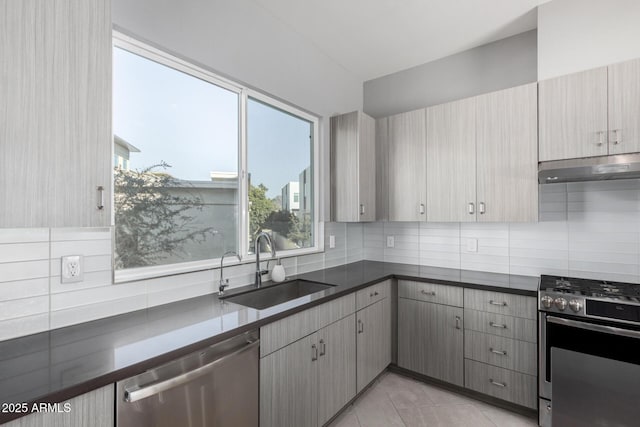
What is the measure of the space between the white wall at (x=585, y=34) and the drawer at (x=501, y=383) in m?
2.11

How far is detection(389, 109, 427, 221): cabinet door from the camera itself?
2.73 meters

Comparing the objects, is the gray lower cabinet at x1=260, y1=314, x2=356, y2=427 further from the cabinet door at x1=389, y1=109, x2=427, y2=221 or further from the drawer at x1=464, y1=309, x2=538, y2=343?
the cabinet door at x1=389, y1=109, x2=427, y2=221

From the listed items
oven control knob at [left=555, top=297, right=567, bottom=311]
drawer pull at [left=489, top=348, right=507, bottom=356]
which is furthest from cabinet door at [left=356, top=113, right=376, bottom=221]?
oven control knob at [left=555, top=297, right=567, bottom=311]

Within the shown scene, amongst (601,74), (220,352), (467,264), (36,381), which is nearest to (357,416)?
(220,352)

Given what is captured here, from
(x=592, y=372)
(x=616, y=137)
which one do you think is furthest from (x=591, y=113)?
(x=592, y=372)

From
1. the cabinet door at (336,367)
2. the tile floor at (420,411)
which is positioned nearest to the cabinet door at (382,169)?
the cabinet door at (336,367)

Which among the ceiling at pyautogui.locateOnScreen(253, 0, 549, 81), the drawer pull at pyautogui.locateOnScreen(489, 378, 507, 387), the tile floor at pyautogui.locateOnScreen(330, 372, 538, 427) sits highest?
the ceiling at pyautogui.locateOnScreen(253, 0, 549, 81)

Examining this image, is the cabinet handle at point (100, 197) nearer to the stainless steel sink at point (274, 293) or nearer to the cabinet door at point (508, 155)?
the stainless steel sink at point (274, 293)

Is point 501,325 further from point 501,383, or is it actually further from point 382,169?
point 382,169

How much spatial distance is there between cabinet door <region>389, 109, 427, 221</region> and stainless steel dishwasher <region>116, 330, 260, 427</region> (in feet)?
5.99

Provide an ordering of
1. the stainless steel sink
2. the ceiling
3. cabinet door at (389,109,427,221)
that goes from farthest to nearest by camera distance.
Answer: cabinet door at (389,109,427,221)
the ceiling
the stainless steel sink

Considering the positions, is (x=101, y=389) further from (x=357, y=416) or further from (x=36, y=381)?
(x=357, y=416)

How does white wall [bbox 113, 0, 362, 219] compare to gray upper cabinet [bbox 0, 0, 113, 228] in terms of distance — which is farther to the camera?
white wall [bbox 113, 0, 362, 219]

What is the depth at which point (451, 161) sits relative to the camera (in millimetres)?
2574
